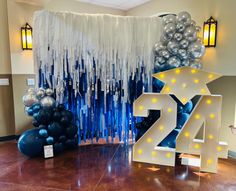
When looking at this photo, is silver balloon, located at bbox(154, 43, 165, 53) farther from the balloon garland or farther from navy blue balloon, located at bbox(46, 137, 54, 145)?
navy blue balloon, located at bbox(46, 137, 54, 145)

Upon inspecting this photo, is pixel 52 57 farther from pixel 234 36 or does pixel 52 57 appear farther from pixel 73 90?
pixel 234 36

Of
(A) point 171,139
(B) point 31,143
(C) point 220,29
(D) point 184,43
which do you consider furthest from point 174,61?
(B) point 31,143

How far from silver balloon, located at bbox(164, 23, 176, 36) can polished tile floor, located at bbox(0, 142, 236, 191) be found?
5.99 ft

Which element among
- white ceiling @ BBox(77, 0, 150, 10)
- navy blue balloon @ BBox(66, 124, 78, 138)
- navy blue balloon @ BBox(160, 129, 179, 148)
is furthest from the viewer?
white ceiling @ BBox(77, 0, 150, 10)

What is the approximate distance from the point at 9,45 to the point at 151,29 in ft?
8.16

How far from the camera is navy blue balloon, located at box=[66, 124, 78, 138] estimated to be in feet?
9.71

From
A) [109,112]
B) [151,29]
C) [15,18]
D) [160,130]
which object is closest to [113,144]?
[109,112]

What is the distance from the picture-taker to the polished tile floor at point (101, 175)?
7.18ft

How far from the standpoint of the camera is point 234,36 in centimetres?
277

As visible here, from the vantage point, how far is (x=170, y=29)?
107 inches

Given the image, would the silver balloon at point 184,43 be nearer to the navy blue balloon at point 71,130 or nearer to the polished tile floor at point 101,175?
the polished tile floor at point 101,175

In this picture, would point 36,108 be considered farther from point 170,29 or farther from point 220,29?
point 220,29

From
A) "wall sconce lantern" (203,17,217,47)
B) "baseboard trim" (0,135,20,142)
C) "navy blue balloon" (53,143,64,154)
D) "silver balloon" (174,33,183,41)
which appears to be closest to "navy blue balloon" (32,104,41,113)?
"navy blue balloon" (53,143,64,154)

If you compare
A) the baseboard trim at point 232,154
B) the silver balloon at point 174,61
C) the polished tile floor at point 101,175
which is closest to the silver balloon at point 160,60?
the silver balloon at point 174,61
